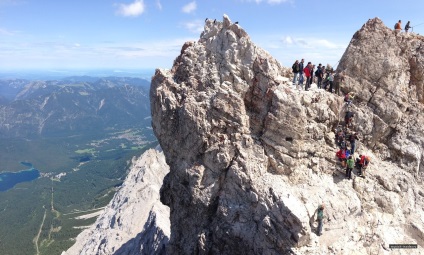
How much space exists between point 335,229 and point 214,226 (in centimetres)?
985

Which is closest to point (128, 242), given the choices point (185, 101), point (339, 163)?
point (185, 101)

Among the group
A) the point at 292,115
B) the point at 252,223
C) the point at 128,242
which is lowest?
the point at 128,242

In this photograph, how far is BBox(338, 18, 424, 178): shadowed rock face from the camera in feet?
96.7

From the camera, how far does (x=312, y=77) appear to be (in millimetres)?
32062

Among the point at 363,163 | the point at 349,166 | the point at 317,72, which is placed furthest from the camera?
the point at 317,72

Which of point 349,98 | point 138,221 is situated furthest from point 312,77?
point 138,221

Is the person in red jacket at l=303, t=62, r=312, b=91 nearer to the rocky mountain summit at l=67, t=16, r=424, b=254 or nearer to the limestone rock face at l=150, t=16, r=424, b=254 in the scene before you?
the limestone rock face at l=150, t=16, r=424, b=254

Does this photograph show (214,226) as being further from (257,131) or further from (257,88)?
(257,88)

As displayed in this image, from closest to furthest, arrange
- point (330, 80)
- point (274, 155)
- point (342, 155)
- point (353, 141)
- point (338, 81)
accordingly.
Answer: point (274, 155) → point (342, 155) → point (353, 141) → point (330, 80) → point (338, 81)

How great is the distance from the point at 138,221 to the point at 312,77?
195 feet

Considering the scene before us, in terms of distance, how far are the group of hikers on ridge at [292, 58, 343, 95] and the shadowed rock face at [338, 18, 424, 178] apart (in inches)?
39.6

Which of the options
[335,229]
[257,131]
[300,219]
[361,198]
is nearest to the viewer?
[300,219]

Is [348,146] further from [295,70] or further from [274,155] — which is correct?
[295,70]

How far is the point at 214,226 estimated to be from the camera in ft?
91.5
